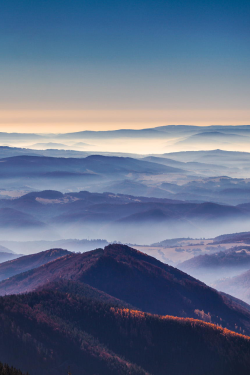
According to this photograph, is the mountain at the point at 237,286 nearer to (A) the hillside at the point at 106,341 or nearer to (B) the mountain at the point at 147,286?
(B) the mountain at the point at 147,286

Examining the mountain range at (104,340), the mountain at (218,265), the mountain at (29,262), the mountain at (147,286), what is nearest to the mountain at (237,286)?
the mountain at (218,265)

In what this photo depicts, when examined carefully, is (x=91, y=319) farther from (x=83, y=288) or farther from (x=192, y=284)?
(x=192, y=284)

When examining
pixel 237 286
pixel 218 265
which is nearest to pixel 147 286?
pixel 237 286

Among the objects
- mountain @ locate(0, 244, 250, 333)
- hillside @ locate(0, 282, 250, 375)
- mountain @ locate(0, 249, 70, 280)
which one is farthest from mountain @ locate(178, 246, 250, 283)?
hillside @ locate(0, 282, 250, 375)

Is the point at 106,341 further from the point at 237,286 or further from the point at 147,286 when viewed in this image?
the point at 237,286

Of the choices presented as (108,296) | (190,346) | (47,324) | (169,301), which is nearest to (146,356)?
(190,346)

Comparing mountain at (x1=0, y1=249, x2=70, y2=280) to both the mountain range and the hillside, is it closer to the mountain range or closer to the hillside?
the mountain range

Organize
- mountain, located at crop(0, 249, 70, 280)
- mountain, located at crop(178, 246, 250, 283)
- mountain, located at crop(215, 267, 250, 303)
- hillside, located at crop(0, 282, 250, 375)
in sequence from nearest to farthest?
hillside, located at crop(0, 282, 250, 375)
mountain, located at crop(0, 249, 70, 280)
mountain, located at crop(215, 267, 250, 303)
mountain, located at crop(178, 246, 250, 283)
